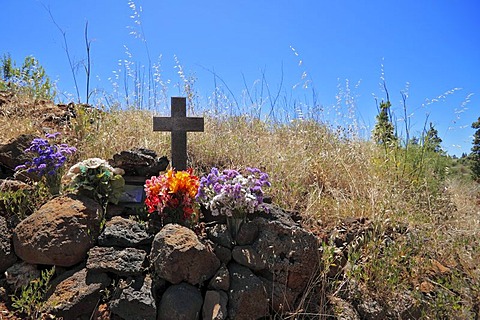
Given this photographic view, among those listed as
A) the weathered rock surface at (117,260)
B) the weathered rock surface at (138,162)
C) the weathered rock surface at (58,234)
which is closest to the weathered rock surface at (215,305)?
the weathered rock surface at (117,260)

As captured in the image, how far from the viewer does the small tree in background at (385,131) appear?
5.23 meters

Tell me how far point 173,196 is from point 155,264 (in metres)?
0.59

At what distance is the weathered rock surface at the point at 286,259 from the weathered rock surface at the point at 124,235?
2.71 feet

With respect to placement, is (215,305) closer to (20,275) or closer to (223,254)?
(223,254)

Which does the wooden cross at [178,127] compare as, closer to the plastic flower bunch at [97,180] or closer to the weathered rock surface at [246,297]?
the plastic flower bunch at [97,180]

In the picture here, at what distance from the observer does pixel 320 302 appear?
9.05 feet

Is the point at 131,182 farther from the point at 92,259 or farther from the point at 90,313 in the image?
the point at 90,313

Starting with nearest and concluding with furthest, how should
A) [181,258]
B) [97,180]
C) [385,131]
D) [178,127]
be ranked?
[181,258]
[97,180]
[178,127]
[385,131]

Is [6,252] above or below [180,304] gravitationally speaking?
above

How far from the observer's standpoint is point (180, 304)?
7.82 ft

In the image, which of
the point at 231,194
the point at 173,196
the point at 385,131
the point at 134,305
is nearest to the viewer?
the point at 134,305

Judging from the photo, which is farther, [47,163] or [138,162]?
[138,162]

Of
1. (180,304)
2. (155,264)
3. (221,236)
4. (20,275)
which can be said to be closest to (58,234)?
(20,275)

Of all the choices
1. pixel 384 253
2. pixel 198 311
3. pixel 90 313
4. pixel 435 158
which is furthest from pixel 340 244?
pixel 435 158
